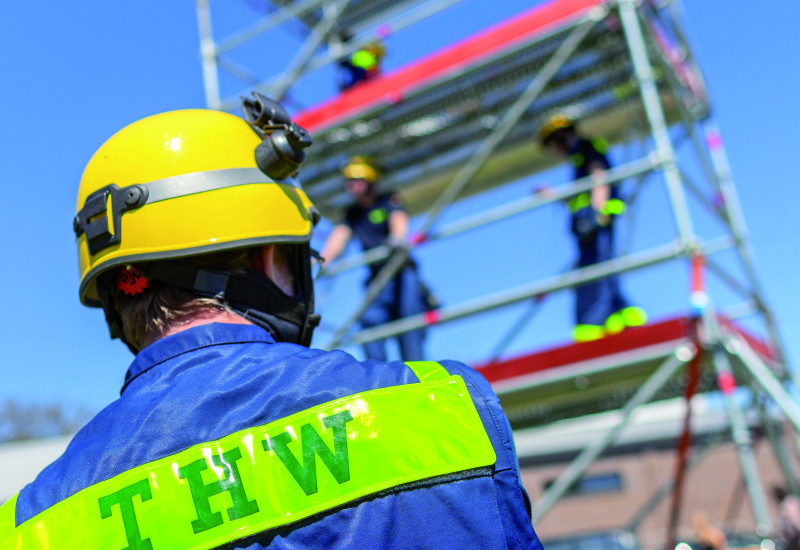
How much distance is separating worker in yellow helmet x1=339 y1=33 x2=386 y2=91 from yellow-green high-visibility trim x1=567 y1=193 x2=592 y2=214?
223cm

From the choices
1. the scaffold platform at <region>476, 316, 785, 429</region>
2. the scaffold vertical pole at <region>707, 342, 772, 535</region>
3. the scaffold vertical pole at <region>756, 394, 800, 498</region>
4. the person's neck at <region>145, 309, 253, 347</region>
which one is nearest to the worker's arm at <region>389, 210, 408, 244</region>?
the scaffold platform at <region>476, 316, 785, 429</region>

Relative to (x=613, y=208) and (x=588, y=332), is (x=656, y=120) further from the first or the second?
(x=588, y=332)

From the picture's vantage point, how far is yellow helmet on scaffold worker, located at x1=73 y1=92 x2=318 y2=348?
163cm

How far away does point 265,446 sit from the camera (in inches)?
48.8

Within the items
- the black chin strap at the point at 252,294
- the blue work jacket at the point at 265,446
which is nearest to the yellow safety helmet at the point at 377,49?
the black chin strap at the point at 252,294

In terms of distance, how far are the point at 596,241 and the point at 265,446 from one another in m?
4.11

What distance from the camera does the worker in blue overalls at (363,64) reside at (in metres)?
6.50

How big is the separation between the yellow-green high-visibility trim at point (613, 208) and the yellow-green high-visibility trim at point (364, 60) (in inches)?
101

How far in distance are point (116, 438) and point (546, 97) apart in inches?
191

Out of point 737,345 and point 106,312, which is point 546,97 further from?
point 106,312

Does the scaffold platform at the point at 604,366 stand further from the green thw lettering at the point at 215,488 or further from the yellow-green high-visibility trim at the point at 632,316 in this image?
the green thw lettering at the point at 215,488

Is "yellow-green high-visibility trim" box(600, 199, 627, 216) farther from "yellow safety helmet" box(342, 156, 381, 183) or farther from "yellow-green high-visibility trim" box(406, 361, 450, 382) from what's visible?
"yellow-green high-visibility trim" box(406, 361, 450, 382)

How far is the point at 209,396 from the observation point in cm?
128

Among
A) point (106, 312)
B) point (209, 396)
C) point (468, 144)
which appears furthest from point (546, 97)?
point (209, 396)
